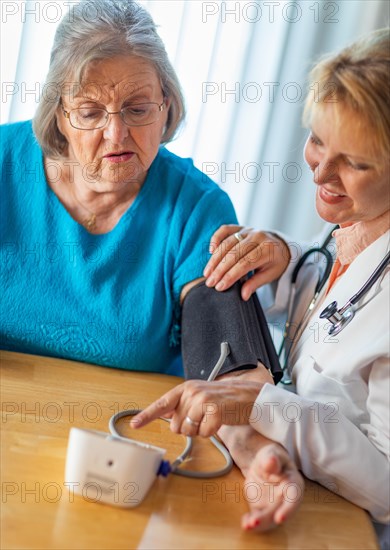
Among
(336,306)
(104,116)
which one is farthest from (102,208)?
(336,306)

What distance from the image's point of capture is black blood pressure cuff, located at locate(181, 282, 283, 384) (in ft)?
4.63

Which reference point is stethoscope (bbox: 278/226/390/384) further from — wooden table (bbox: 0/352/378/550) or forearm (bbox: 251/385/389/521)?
wooden table (bbox: 0/352/378/550)

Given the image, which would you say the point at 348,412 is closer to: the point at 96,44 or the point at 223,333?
the point at 223,333

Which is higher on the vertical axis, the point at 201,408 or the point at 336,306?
the point at 336,306

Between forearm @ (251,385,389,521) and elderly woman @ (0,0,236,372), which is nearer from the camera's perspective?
forearm @ (251,385,389,521)

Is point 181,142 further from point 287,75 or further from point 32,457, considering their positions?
point 32,457

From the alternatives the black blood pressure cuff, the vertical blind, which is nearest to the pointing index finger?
the black blood pressure cuff

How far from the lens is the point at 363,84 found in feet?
3.97

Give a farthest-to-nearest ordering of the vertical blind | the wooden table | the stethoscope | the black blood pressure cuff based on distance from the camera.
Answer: the vertical blind, the black blood pressure cuff, the stethoscope, the wooden table

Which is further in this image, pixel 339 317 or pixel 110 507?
pixel 339 317

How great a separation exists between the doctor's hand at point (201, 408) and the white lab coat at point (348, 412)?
29 mm

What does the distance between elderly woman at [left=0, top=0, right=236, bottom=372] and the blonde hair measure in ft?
1.30

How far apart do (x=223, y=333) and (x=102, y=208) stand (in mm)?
411

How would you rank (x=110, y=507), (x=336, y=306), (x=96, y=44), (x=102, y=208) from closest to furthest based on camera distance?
(x=110, y=507), (x=336, y=306), (x=96, y=44), (x=102, y=208)
